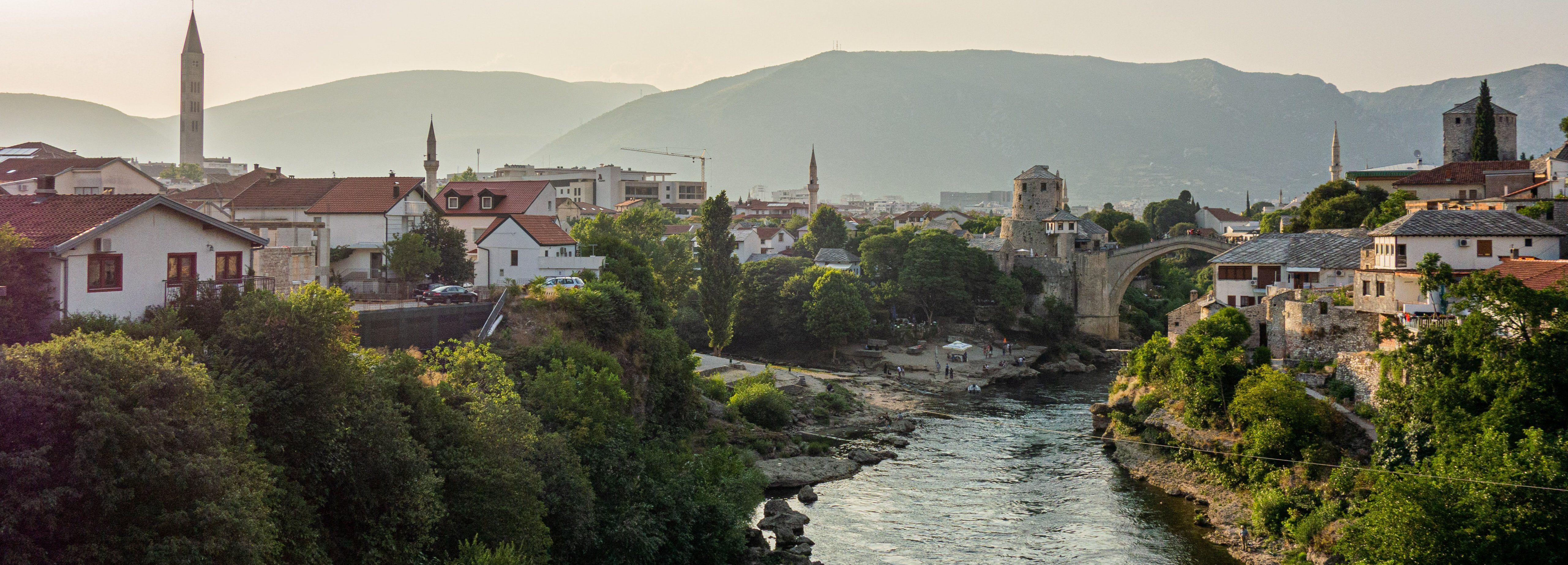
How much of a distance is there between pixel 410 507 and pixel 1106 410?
111ft

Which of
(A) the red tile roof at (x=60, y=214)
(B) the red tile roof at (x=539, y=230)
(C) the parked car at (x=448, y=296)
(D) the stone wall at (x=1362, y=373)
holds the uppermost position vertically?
(B) the red tile roof at (x=539, y=230)

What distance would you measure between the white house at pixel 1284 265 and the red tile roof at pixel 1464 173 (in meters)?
9.19

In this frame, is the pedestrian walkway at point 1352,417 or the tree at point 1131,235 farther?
the tree at point 1131,235

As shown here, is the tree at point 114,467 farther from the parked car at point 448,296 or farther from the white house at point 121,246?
the parked car at point 448,296

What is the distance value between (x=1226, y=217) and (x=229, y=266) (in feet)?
327

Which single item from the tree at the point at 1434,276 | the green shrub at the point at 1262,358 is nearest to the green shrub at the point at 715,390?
the green shrub at the point at 1262,358

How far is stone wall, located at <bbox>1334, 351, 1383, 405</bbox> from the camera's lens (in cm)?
2794

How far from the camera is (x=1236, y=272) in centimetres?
4178

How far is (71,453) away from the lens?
12000mm

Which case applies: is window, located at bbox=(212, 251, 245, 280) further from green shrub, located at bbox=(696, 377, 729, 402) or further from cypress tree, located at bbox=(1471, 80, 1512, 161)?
cypress tree, located at bbox=(1471, 80, 1512, 161)

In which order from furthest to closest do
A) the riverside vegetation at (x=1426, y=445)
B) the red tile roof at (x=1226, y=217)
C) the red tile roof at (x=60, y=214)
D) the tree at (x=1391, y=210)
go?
the red tile roof at (x=1226, y=217), the tree at (x=1391, y=210), the riverside vegetation at (x=1426, y=445), the red tile roof at (x=60, y=214)

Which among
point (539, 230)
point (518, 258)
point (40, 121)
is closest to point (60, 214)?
point (518, 258)

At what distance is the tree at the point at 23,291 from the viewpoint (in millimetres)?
16000

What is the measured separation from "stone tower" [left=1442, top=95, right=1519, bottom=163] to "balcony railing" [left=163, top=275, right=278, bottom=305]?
59.3 m
